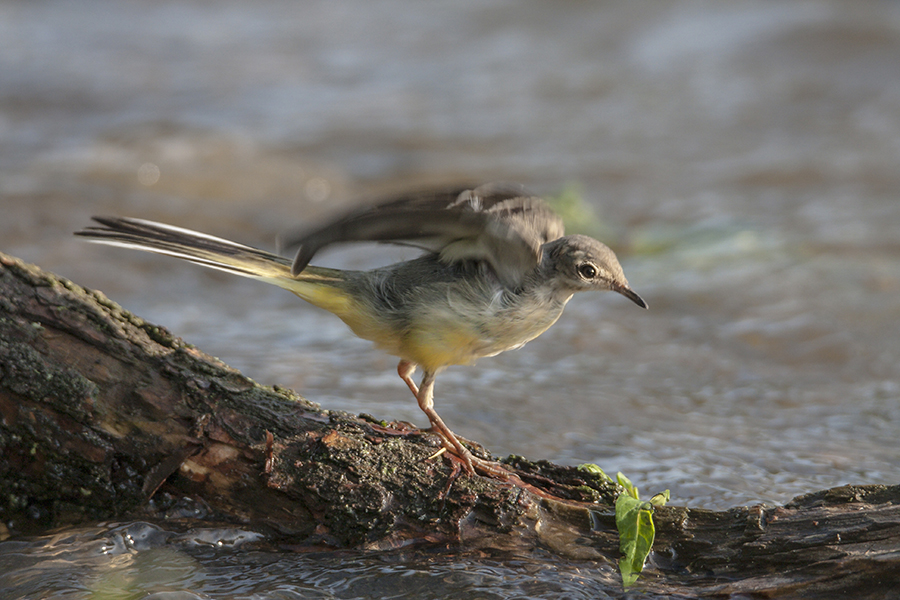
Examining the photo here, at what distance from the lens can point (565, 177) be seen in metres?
13.5

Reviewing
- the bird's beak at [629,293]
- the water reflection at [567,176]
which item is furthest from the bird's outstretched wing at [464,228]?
the water reflection at [567,176]

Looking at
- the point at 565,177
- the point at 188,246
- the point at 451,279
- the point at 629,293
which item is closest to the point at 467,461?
the point at 451,279

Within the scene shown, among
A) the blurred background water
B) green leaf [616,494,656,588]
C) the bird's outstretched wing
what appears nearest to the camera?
the bird's outstretched wing

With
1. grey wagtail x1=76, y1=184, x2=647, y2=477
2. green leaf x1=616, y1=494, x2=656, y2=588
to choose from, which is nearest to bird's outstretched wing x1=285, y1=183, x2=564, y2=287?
grey wagtail x1=76, y1=184, x2=647, y2=477

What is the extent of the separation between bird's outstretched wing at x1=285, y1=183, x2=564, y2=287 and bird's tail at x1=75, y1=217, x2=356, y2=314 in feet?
1.78

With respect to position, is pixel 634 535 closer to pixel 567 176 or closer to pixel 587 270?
pixel 587 270

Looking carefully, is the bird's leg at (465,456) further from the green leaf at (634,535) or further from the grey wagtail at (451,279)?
the green leaf at (634,535)

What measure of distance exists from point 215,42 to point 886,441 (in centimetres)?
1768

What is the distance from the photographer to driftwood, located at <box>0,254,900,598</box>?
12.6 ft

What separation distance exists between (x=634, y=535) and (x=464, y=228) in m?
1.51

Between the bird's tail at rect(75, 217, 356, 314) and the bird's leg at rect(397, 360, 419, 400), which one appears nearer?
the bird's tail at rect(75, 217, 356, 314)

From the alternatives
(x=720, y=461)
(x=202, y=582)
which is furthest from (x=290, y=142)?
(x=202, y=582)

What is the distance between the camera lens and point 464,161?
46.0 feet

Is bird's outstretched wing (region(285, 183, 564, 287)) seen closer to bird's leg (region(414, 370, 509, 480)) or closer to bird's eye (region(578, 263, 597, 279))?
bird's eye (region(578, 263, 597, 279))
